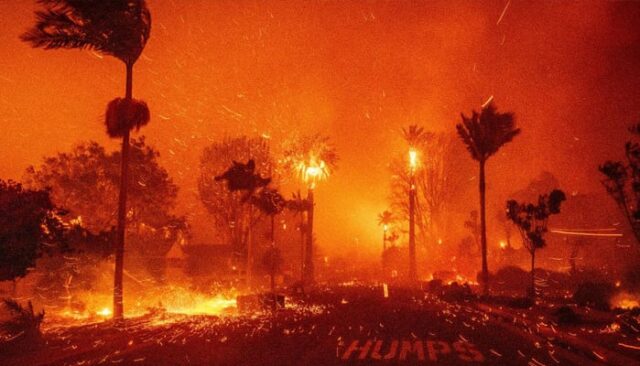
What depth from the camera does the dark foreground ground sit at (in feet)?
42.8

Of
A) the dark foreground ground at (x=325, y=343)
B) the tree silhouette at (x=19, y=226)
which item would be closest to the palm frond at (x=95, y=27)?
the tree silhouette at (x=19, y=226)

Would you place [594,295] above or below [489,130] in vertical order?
below

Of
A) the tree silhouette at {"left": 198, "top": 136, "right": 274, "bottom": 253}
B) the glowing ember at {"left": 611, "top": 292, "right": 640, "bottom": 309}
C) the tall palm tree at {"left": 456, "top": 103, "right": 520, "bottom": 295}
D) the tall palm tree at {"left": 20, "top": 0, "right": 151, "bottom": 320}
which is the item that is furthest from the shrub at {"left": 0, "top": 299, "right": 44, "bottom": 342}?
the tree silhouette at {"left": 198, "top": 136, "right": 274, "bottom": 253}

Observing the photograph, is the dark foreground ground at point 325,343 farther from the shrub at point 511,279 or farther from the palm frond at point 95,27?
the shrub at point 511,279

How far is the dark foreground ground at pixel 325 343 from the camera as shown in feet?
42.8

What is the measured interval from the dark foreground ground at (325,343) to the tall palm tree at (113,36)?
14.0ft

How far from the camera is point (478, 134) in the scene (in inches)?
1618

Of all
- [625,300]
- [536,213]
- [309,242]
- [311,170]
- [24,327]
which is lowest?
[625,300]

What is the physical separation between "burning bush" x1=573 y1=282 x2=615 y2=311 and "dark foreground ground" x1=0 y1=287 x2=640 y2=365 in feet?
20.4

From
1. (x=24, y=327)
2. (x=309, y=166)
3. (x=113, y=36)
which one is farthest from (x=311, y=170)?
(x=24, y=327)

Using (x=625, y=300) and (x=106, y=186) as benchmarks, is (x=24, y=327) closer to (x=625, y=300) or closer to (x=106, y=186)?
(x=625, y=300)

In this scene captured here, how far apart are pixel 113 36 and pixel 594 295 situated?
24384 mm

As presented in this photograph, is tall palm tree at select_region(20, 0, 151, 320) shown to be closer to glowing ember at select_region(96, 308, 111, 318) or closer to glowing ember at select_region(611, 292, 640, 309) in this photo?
glowing ember at select_region(96, 308, 111, 318)

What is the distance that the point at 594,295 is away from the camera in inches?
1134
